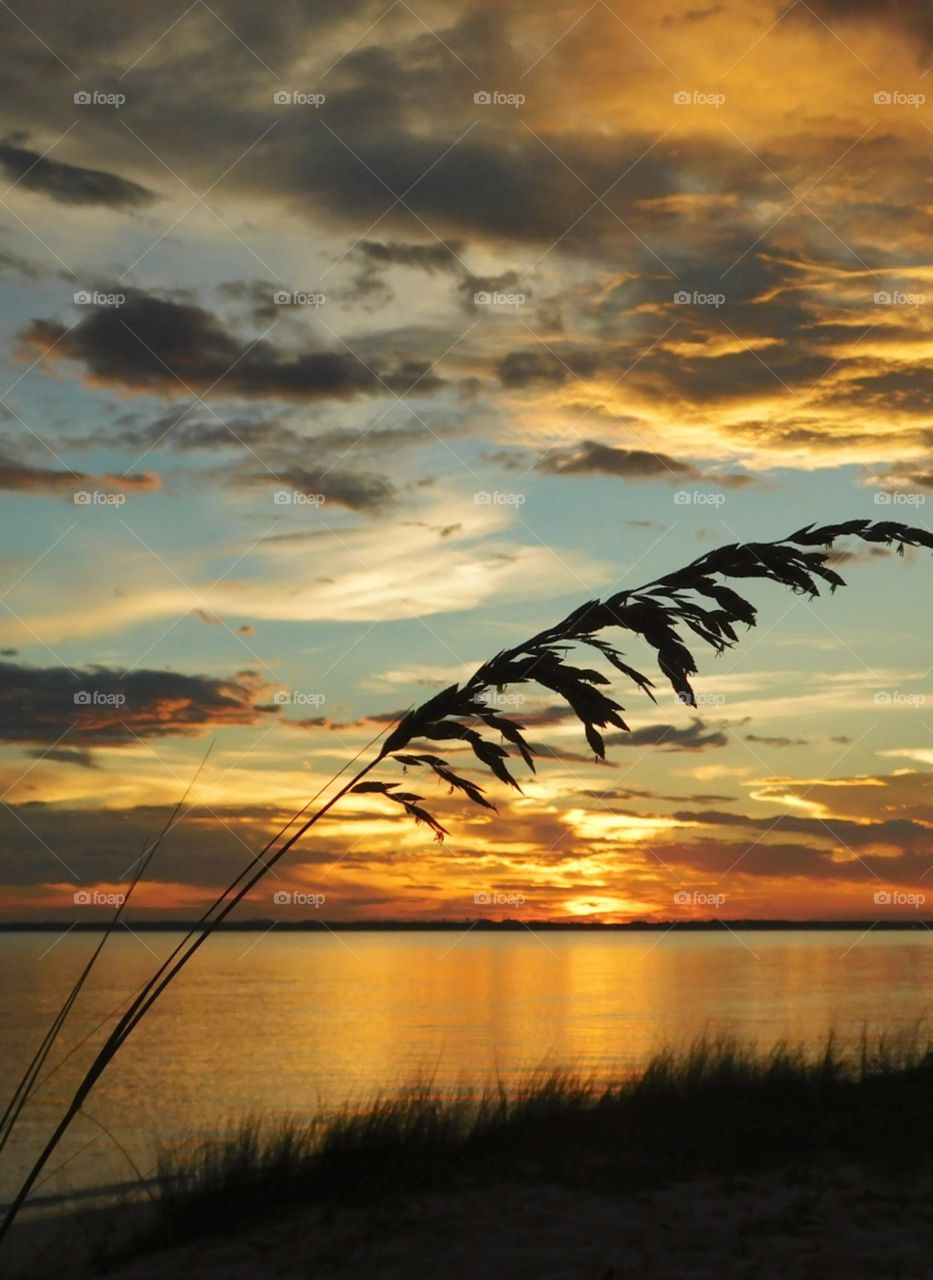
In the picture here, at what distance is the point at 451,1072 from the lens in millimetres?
31375

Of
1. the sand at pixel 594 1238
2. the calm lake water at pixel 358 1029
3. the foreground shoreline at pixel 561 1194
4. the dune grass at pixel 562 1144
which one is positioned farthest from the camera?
the calm lake water at pixel 358 1029

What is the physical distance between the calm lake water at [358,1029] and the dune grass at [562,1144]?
40.0 inches

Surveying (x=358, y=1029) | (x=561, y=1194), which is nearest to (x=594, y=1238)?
(x=561, y=1194)

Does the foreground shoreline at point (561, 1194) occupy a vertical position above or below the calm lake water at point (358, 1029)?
above

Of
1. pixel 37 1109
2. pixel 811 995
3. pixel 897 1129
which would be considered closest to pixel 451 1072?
pixel 37 1109

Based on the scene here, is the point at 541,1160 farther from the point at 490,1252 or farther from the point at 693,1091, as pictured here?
the point at 693,1091

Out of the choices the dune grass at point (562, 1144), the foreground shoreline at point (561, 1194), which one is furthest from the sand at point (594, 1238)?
the dune grass at point (562, 1144)

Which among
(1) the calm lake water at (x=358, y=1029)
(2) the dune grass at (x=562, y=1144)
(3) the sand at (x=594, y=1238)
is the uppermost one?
(3) the sand at (x=594, y=1238)

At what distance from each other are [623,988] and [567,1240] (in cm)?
8059

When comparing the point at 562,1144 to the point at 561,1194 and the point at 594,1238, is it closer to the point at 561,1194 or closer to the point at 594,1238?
the point at 561,1194

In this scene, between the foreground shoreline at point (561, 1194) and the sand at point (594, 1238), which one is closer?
the sand at point (594, 1238)

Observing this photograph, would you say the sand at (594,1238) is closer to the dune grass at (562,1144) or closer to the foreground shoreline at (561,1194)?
the foreground shoreline at (561,1194)

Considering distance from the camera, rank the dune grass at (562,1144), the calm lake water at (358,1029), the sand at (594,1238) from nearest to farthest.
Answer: the sand at (594,1238) < the dune grass at (562,1144) < the calm lake water at (358,1029)

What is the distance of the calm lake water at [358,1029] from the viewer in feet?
85.0
